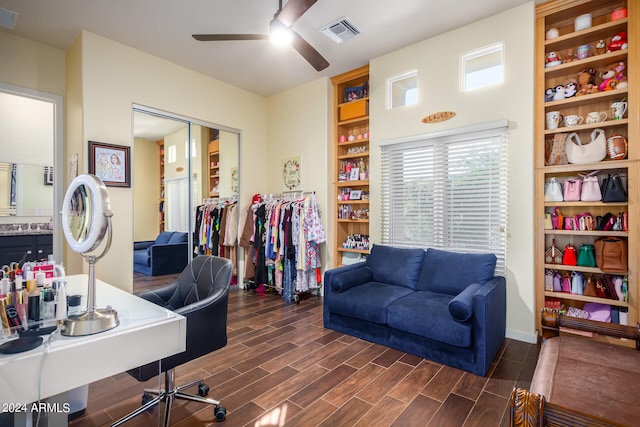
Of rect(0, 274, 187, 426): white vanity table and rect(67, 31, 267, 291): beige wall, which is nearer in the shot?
rect(0, 274, 187, 426): white vanity table

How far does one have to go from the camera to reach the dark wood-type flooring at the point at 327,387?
189 cm

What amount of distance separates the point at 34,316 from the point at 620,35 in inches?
178

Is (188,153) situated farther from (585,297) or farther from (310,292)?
(585,297)

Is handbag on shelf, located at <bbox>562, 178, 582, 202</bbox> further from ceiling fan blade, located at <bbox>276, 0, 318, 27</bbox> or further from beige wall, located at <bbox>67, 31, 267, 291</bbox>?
beige wall, located at <bbox>67, 31, 267, 291</bbox>

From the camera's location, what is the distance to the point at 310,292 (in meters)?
4.76

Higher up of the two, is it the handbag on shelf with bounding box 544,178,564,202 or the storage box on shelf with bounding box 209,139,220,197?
the storage box on shelf with bounding box 209,139,220,197

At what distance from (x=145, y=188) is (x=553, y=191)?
461 centimetres

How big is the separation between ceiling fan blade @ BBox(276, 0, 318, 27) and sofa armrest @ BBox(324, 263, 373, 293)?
90.0 inches

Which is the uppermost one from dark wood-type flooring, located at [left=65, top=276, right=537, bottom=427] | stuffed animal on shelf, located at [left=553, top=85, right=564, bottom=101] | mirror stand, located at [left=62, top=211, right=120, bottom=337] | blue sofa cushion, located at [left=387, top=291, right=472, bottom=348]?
stuffed animal on shelf, located at [left=553, top=85, right=564, bottom=101]

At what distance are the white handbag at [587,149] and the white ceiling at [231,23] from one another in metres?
1.40

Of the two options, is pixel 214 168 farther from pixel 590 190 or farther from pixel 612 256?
pixel 612 256

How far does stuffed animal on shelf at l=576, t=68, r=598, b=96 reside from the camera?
290 cm

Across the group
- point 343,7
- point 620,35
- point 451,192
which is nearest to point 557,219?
point 451,192

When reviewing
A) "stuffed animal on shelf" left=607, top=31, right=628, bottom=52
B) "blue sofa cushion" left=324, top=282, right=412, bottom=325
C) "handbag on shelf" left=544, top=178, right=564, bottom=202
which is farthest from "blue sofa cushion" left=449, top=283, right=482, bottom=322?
"stuffed animal on shelf" left=607, top=31, right=628, bottom=52
